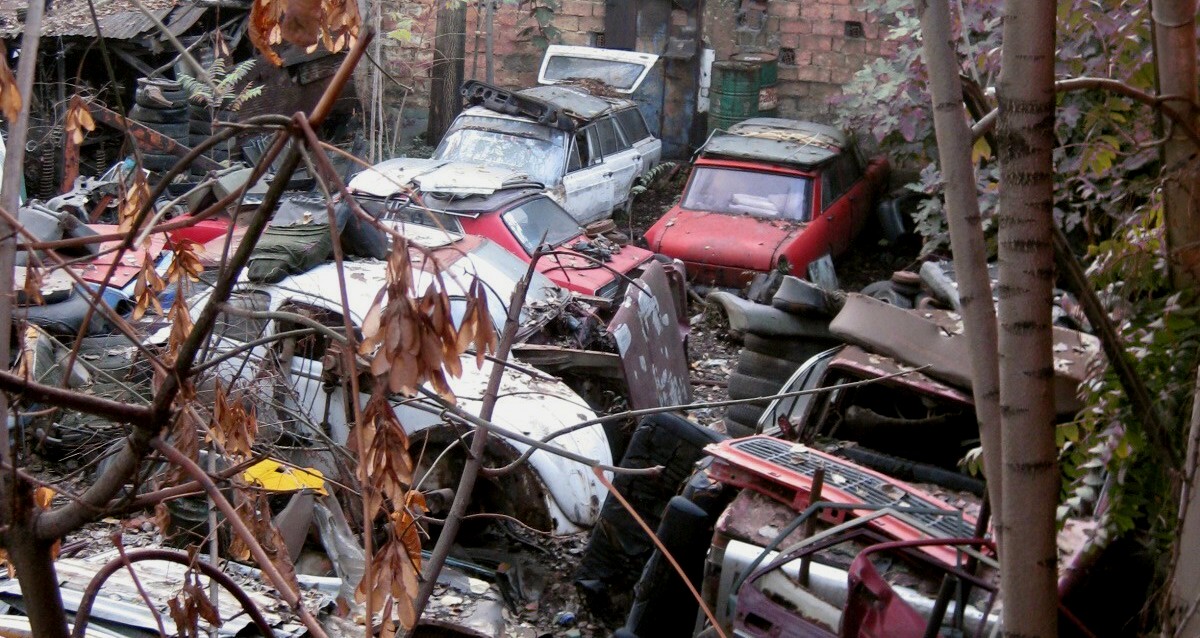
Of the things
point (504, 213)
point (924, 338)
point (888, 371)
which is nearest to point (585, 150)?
point (504, 213)

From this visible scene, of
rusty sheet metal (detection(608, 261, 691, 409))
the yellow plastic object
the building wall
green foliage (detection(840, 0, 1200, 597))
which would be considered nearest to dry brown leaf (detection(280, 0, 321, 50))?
green foliage (detection(840, 0, 1200, 597))

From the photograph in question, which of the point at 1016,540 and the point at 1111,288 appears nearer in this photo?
the point at 1016,540

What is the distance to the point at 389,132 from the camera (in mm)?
15750

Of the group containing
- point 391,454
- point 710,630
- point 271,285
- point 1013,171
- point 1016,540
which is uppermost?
point 1013,171

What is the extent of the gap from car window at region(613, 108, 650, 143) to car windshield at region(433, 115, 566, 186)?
160 centimetres

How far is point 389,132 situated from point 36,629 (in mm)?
14470

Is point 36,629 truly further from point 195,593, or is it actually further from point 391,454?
point 391,454

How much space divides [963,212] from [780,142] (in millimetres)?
10651

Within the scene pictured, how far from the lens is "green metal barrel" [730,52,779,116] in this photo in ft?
49.6

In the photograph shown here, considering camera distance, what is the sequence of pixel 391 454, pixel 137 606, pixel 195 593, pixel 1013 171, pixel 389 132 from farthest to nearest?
pixel 389 132, pixel 137 606, pixel 195 593, pixel 1013 171, pixel 391 454

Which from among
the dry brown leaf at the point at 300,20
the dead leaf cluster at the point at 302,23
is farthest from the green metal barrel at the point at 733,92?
the dry brown leaf at the point at 300,20

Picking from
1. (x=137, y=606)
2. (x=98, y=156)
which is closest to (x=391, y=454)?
(x=137, y=606)

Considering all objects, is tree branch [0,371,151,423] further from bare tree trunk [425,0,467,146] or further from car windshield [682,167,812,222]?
bare tree trunk [425,0,467,146]

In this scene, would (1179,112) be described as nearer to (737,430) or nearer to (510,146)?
(737,430)
